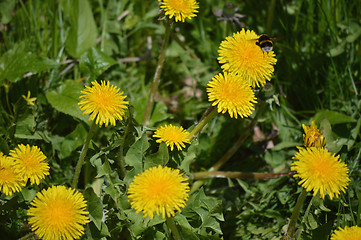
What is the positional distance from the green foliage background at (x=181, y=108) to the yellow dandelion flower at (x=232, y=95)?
30 centimetres

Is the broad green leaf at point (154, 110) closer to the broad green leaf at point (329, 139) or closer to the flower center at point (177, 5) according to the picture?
the flower center at point (177, 5)

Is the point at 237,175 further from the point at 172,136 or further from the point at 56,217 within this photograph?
the point at 56,217

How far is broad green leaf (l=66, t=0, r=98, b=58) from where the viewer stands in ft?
9.05

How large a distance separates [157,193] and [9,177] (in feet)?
2.30

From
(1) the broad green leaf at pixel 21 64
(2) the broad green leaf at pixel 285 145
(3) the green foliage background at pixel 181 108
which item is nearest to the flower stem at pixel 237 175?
(3) the green foliage background at pixel 181 108

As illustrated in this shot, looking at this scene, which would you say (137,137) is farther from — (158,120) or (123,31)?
(123,31)

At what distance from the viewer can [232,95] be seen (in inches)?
68.0

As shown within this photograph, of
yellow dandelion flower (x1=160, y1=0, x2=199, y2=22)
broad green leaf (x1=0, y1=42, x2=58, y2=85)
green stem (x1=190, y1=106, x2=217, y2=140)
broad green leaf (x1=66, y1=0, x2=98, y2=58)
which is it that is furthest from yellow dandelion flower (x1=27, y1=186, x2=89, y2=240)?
broad green leaf (x1=66, y1=0, x2=98, y2=58)

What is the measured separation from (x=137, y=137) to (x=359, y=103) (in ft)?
4.65

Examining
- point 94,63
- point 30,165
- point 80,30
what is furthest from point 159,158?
point 80,30

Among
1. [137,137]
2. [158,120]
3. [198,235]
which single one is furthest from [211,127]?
[198,235]

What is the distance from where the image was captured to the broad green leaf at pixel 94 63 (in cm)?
258

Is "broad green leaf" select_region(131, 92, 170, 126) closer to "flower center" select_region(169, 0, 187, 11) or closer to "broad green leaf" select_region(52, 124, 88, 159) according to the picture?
"broad green leaf" select_region(52, 124, 88, 159)

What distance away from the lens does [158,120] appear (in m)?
2.47
